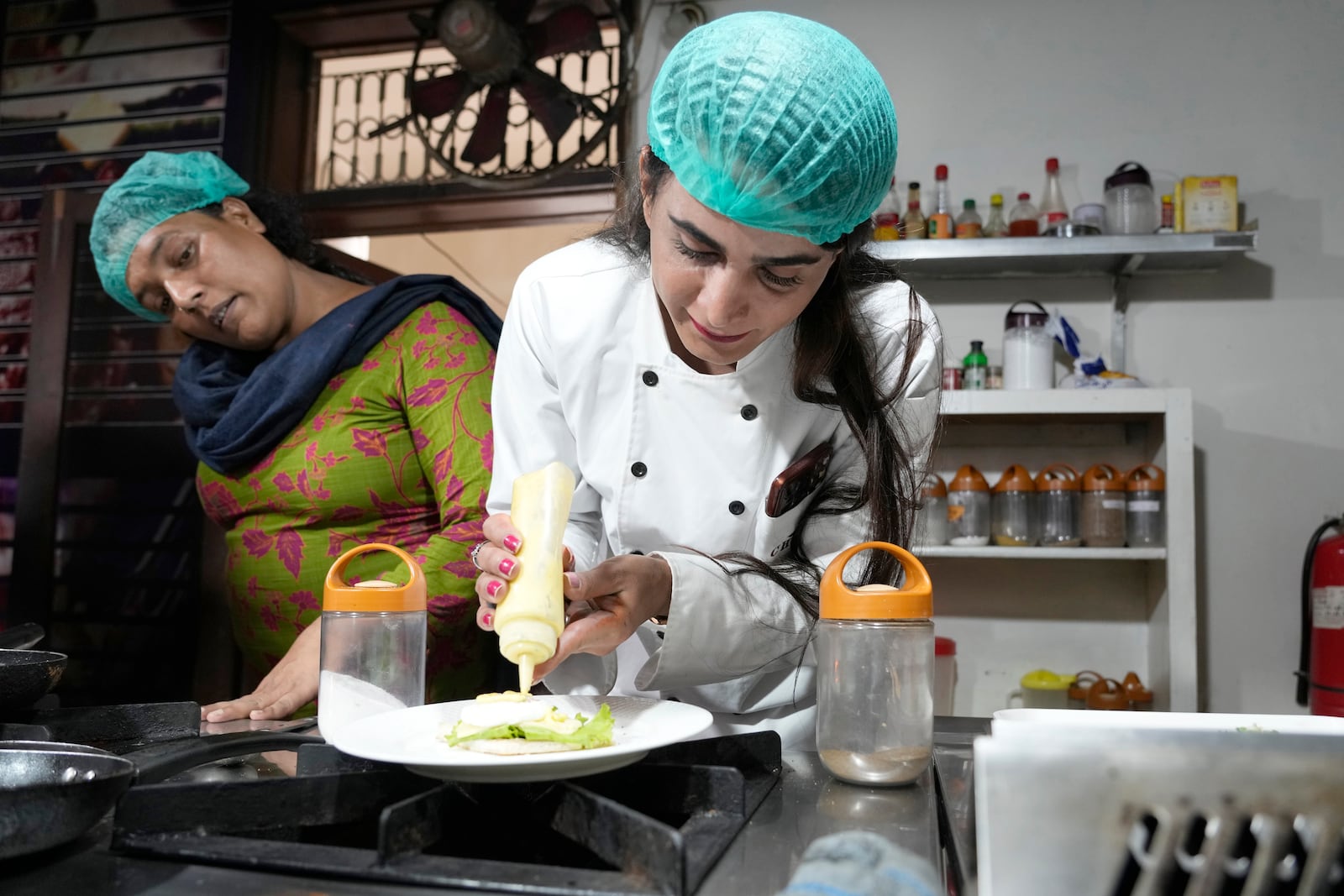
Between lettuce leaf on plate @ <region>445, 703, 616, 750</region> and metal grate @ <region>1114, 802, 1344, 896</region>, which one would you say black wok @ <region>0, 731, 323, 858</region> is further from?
metal grate @ <region>1114, 802, 1344, 896</region>

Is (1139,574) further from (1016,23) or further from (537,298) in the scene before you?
(537,298)

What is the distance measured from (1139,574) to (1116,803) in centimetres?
303

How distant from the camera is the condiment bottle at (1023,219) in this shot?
9.89 feet

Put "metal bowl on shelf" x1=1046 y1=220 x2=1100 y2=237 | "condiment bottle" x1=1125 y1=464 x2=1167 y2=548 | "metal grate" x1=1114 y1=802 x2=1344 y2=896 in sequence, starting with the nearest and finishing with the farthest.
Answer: "metal grate" x1=1114 y1=802 x2=1344 y2=896, "condiment bottle" x1=1125 y1=464 x2=1167 y2=548, "metal bowl on shelf" x1=1046 y1=220 x2=1100 y2=237

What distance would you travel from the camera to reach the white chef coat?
4.10ft

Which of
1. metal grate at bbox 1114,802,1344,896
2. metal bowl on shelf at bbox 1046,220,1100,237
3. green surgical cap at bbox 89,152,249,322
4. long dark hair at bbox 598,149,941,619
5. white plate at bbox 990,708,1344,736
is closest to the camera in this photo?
metal grate at bbox 1114,802,1344,896

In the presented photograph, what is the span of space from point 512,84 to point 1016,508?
2.21 m

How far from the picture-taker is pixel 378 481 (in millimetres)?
1761

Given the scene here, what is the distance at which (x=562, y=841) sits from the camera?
711 mm

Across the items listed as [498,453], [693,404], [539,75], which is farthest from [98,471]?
[693,404]

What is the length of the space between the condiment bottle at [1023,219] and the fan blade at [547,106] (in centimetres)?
152

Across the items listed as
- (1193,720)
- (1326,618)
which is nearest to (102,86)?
(1193,720)

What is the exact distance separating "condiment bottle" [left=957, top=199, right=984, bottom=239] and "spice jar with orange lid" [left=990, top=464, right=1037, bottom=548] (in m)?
0.74

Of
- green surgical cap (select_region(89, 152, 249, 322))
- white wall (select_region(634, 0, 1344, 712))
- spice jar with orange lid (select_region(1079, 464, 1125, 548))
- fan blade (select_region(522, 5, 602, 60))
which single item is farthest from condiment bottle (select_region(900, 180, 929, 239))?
green surgical cap (select_region(89, 152, 249, 322))
